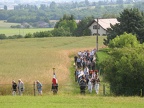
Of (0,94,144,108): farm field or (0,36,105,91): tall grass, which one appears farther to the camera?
(0,36,105,91): tall grass

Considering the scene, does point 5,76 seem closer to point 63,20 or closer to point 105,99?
point 105,99

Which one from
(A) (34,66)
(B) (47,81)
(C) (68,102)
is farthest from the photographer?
(A) (34,66)

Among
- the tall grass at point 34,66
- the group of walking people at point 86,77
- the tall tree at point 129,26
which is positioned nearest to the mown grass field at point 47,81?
the tall grass at point 34,66

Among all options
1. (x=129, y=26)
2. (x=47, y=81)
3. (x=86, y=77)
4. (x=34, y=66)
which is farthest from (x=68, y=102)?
(x=129, y=26)

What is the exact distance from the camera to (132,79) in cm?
2861

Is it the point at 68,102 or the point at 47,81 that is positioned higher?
the point at 68,102

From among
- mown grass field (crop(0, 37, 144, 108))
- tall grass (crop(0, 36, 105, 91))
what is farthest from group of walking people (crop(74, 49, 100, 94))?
tall grass (crop(0, 36, 105, 91))

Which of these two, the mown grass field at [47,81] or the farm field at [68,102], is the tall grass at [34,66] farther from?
the farm field at [68,102]

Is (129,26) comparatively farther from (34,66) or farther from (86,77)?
(86,77)

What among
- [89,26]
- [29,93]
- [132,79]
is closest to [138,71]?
[132,79]

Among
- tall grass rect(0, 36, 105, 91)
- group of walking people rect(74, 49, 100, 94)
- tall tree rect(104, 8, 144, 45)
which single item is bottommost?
tall grass rect(0, 36, 105, 91)

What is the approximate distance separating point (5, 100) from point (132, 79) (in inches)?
364

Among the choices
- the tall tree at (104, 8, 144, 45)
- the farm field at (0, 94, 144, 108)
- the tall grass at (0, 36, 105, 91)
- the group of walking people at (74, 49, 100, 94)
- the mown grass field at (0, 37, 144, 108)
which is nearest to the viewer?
the farm field at (0, 94, 144, 108)

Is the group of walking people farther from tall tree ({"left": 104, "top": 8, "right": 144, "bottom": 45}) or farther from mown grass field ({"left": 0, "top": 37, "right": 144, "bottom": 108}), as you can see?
tall tree ({"left": 104, "top": 8, "right": 144, "bottom": 45})
